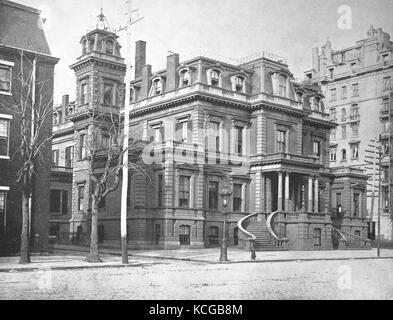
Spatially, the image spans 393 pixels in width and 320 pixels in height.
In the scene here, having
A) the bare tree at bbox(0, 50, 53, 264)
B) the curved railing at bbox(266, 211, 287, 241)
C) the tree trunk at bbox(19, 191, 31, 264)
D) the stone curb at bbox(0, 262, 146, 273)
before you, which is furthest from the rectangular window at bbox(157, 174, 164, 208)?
the tree trunk at bbox(19, 191, 31, 264)

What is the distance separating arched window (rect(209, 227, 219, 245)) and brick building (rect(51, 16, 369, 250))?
8cm

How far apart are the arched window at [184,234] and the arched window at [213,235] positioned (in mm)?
2468

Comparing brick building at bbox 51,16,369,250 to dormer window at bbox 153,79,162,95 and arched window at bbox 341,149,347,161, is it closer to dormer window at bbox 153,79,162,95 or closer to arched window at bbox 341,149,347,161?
dormer window at bbox 153,79,162,95

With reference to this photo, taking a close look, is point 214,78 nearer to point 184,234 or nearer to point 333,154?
point 184,234

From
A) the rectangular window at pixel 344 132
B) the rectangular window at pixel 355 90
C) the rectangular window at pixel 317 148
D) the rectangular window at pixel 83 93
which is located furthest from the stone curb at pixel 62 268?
the rectangular window at pixel 344 132

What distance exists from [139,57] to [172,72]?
869 centimetres

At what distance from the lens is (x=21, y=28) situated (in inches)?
1081

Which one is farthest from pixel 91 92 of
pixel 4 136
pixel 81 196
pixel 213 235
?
pixel 4 136

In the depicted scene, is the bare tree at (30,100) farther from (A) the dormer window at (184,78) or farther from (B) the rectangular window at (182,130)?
(A) the dormer window at (184,78)

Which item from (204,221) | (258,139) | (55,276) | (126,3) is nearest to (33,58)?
(126,3)

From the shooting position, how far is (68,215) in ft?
165

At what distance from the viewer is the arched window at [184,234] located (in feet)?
131
